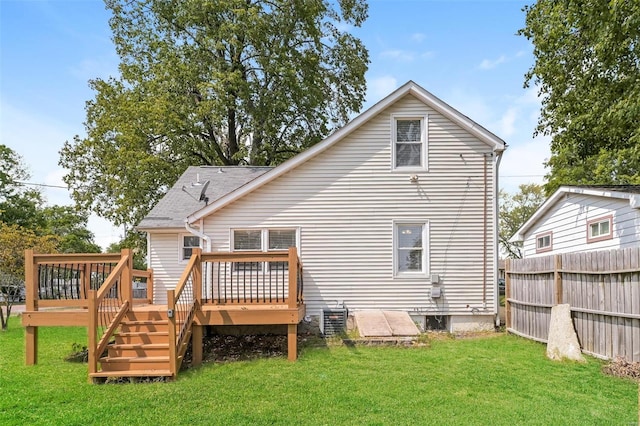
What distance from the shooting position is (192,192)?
48.6ft

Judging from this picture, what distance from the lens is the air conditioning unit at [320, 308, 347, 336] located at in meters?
10.0

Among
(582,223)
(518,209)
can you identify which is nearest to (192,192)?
(582,223)

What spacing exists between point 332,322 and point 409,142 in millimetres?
4423

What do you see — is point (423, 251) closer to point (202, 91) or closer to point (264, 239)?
point (264, 239)

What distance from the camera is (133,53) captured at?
71.1 ft

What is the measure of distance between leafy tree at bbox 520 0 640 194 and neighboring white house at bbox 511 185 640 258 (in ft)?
3.14

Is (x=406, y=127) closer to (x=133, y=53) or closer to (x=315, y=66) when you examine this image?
(x=315, y=66)

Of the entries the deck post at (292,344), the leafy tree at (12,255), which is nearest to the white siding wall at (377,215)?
the deck post at (292,344)

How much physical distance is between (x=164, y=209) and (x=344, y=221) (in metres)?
6.27

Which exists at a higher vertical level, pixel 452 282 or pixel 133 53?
pixel 133 53

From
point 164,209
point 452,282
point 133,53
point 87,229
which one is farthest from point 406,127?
point 87,229

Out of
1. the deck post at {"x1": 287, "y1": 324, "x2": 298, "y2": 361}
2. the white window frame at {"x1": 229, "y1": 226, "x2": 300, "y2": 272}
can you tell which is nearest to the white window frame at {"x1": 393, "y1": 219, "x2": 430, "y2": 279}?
the white window frame at {"x1": 229, "y1": 226, "x2": 300, "y2": 272}

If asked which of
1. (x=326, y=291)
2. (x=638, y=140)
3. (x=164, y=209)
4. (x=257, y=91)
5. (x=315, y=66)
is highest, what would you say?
(x=315, y=66)

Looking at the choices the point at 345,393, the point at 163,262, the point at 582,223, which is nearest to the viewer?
the point at 345,393
